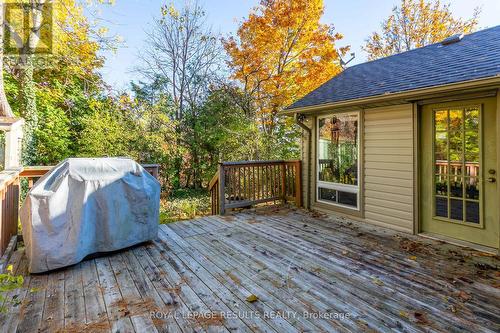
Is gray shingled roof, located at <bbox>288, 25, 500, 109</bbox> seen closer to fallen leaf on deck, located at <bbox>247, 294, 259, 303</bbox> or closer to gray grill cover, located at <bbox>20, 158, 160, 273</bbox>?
fallen leaf on deck, located at <bbox>247, 294, 259, 303</bbox>

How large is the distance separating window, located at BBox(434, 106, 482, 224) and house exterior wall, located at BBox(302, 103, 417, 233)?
1.05 ft

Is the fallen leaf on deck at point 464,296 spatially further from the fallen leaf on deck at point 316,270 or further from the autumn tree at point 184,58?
the autumn tree at point 184,58

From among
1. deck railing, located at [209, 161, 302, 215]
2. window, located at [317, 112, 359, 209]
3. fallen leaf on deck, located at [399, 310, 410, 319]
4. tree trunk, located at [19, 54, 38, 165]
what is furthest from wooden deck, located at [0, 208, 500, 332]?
tree trunk, located at [19, 54, 38, 165]

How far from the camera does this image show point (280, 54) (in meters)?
10.0

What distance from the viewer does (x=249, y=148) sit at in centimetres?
886

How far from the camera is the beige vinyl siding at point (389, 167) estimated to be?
13.2ft

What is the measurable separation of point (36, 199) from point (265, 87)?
8.57m

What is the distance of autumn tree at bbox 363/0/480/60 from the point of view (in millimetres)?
11883

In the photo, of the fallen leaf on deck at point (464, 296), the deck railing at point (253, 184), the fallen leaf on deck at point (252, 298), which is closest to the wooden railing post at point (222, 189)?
the deck railing at point (253, 184)

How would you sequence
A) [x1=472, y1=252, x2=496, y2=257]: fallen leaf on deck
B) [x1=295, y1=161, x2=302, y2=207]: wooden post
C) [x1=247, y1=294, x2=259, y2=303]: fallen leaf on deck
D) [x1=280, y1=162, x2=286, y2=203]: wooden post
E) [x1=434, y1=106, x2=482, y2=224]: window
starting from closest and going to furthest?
A: [x1=247, y1=294, x2=259, y2=303]: fallen leaf on deck, [x1=472, y1=252, x2=496, y2=257]: fallen leaf on deck, [x1=434, y1=106, x2=482, y2=224]: window, [x1=295, y1=161, x2=302, y2=207]: wooden post, [x1=280, y1=162, x2=286, y2=203]: wooden post

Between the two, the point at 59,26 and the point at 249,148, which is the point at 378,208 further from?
the point at 59,26

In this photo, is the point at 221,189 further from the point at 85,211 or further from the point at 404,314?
the point at 404,314

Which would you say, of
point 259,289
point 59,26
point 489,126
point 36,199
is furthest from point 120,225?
point 59,26

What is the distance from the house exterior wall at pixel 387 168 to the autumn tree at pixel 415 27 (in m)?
11.0
